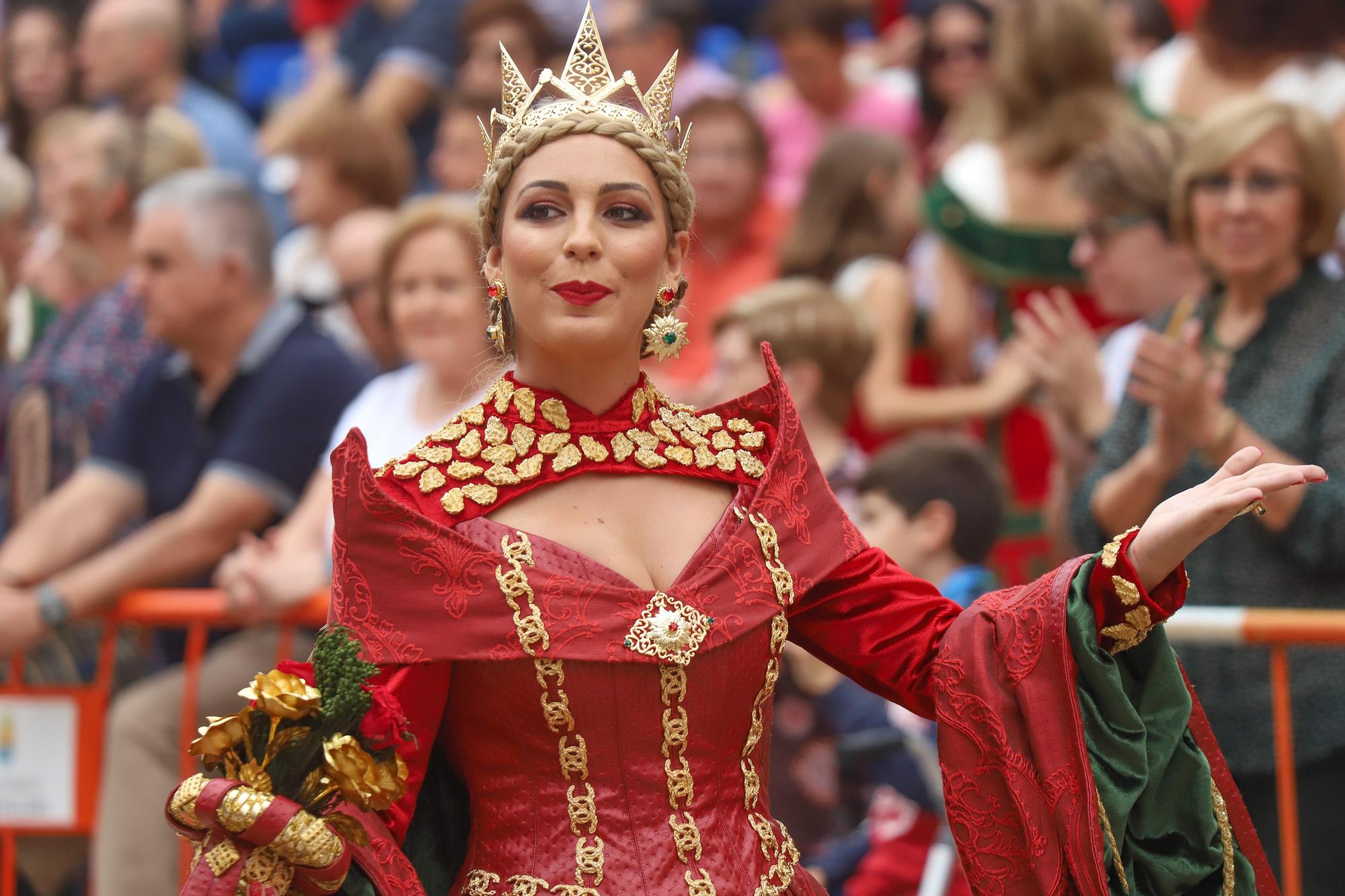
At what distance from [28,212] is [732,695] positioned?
248 inches

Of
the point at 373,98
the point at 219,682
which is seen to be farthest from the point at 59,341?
the point at 373,98

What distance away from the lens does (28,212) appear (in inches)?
336

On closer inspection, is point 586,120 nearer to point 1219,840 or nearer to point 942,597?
point 942,597

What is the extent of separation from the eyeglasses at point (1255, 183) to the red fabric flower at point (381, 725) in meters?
2.69

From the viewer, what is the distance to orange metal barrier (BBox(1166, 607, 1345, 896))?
4117 mm

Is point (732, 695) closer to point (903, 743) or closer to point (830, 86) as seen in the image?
point (903, 743)

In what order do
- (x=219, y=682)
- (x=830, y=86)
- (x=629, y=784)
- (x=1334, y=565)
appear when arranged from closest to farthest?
(x=629, y=784) → (x=1334, y=565) → (x=219, y=682) → (x=830, y=86)

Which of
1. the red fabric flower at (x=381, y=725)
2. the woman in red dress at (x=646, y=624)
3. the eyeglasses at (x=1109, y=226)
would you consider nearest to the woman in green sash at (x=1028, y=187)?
the eyeglasses at (x=1109, y=226)

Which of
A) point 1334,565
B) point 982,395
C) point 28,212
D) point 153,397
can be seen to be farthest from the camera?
point 28,212

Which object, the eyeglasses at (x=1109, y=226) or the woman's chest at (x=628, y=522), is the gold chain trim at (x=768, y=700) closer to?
the woman's chest at (x=628, y=522)

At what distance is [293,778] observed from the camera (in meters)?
2.80

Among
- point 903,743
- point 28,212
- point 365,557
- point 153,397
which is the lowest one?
point 903,743

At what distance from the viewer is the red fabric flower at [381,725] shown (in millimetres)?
2781

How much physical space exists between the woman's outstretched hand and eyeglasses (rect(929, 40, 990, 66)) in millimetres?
4651
